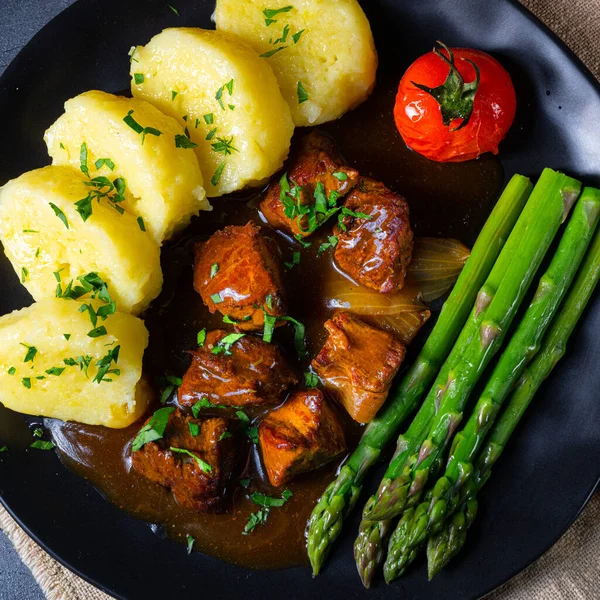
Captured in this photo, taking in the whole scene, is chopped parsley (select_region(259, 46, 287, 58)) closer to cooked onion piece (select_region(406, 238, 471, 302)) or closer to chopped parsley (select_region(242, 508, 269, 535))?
cooked onion piece (select_region(406, 238, 471, 302))

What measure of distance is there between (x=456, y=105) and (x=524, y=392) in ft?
5.37

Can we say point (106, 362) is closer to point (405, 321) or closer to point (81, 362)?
point (81, 362)

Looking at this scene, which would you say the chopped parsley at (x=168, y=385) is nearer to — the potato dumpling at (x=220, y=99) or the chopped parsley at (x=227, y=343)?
the chopped parsley at (x=227, y=343)

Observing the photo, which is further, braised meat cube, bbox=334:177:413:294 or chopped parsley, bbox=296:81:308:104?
chopped parsley, bbox=296:81:308:104

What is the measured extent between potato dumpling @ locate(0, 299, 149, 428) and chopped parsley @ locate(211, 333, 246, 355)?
42 cm

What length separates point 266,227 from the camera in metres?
4.25

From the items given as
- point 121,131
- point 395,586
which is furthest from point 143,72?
point 395,586

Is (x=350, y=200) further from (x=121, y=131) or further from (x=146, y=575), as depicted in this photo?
(x=146, y=575)

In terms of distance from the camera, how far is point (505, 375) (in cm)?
383

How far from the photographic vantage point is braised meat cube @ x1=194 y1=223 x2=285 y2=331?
3893mm

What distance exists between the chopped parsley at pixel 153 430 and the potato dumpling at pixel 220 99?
4.33 feet

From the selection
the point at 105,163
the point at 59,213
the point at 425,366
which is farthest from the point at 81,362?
the point at 425,366

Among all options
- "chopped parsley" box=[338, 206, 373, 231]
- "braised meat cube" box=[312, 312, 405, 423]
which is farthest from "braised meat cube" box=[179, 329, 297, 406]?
"chopped parsley" box=[338, 206, 373, 231]

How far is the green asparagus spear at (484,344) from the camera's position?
12.5ft
